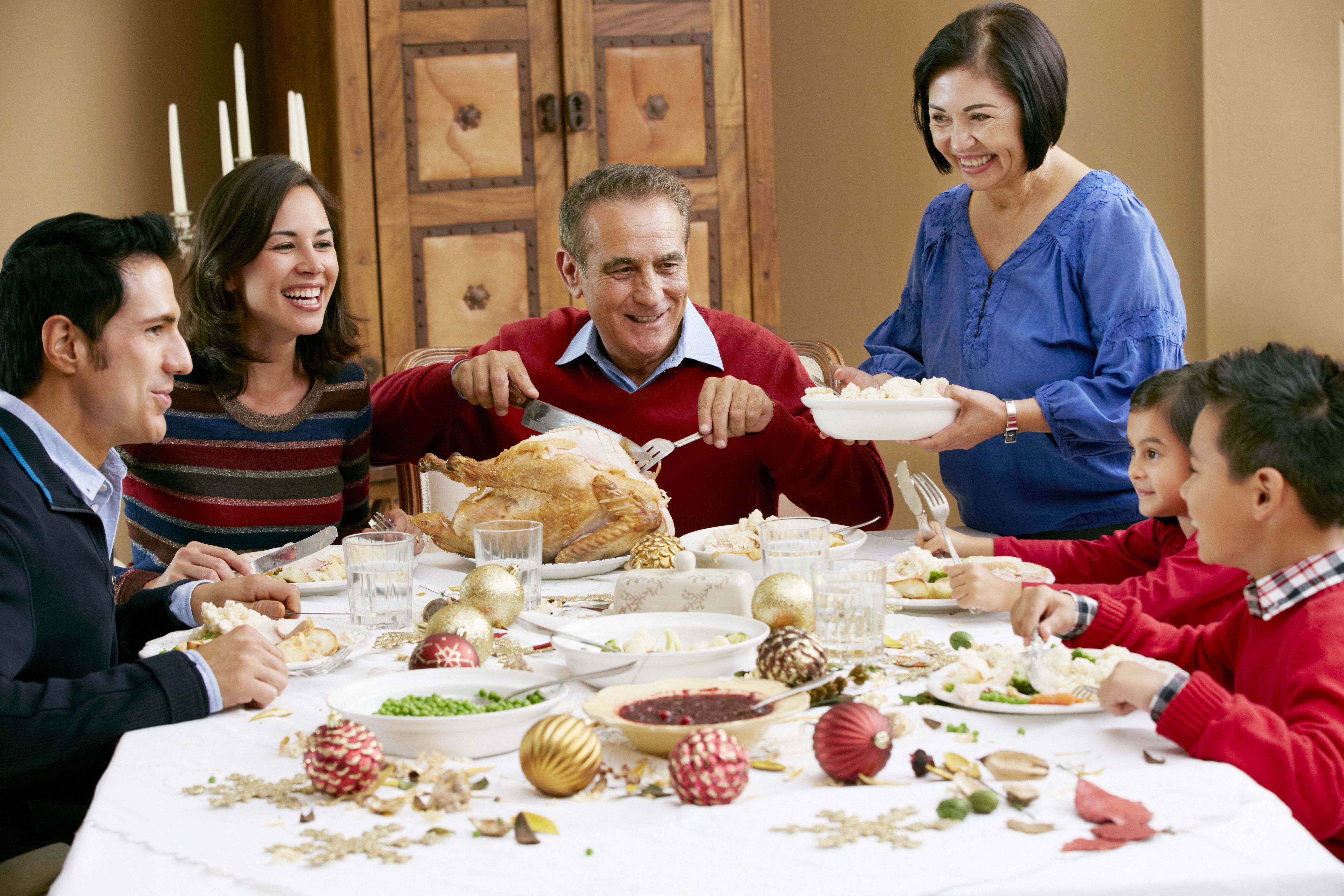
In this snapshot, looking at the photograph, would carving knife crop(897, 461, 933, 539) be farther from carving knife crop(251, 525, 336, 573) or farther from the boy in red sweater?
carving knife crop(251, 525, 336, 573)

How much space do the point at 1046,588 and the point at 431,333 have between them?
3431 mm

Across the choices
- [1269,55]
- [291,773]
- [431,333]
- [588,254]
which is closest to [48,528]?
[291,773]

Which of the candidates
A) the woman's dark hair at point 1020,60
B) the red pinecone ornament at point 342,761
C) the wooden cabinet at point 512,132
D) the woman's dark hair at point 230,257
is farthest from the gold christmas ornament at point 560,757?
the wooden cabinet at point 512,132

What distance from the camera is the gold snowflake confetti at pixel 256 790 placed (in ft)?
3.65

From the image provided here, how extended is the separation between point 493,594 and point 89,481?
62 cm

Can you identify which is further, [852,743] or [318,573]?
[318,573]

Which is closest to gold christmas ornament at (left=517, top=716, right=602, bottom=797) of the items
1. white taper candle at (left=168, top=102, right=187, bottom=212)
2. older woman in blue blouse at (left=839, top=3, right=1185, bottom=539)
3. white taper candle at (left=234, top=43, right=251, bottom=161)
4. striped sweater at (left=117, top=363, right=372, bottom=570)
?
older woman in blue blouse at (left=839, top=3, right=1185, bottom=539)

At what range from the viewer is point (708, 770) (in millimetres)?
1053

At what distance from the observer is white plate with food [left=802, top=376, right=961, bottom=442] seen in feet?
7.02

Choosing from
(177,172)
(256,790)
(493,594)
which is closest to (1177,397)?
(493,594)

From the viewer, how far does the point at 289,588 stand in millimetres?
1897

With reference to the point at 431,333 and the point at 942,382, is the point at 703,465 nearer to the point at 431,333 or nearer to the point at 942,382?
the point at 942,382

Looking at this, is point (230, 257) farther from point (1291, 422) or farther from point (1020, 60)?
point (1291, 422)

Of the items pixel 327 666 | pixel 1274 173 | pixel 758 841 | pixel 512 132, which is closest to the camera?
pixel 758 841
